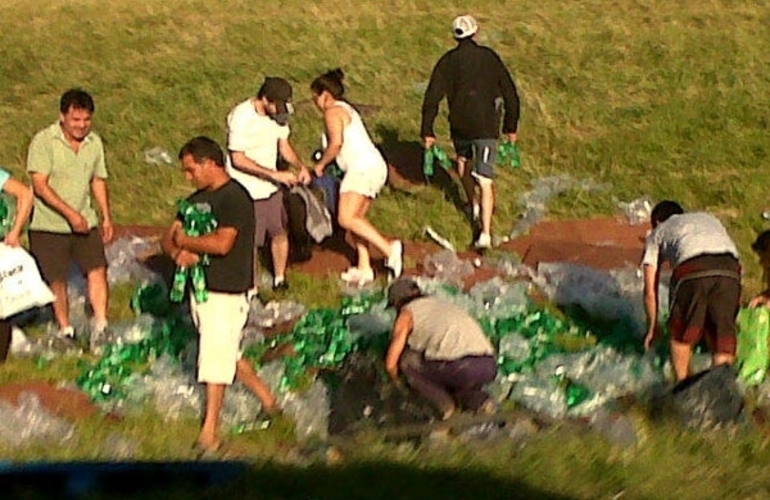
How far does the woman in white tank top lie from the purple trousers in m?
3.09

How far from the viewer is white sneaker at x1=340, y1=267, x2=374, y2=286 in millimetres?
11688

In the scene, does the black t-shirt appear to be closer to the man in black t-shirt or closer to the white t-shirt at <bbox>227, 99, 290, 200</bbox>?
the man in black t-shirt

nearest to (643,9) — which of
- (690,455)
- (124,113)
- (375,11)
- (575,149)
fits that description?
(375,11)

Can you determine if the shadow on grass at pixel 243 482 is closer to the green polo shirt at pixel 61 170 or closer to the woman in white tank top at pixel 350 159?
the green polo shirt at pixel 61 170

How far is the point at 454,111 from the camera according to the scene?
13.2 meters

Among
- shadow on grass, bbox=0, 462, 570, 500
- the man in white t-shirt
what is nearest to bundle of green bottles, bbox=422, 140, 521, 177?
the man in white t-shirt

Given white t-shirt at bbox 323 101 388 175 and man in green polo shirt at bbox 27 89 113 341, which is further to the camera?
white t-shirt at bbox 323 101 388 175

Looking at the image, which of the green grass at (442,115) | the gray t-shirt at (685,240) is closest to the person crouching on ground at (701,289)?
the gray t-shirt at (685,240)

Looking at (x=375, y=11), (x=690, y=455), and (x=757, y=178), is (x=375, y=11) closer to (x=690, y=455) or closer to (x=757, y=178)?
(x=757, y=178)

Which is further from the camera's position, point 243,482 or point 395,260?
point 395,260

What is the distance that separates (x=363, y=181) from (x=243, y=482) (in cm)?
491

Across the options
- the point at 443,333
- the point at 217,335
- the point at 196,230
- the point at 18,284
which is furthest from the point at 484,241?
the point at 196,230

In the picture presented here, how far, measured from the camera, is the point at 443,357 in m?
8.35

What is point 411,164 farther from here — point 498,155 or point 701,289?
point 701,289
